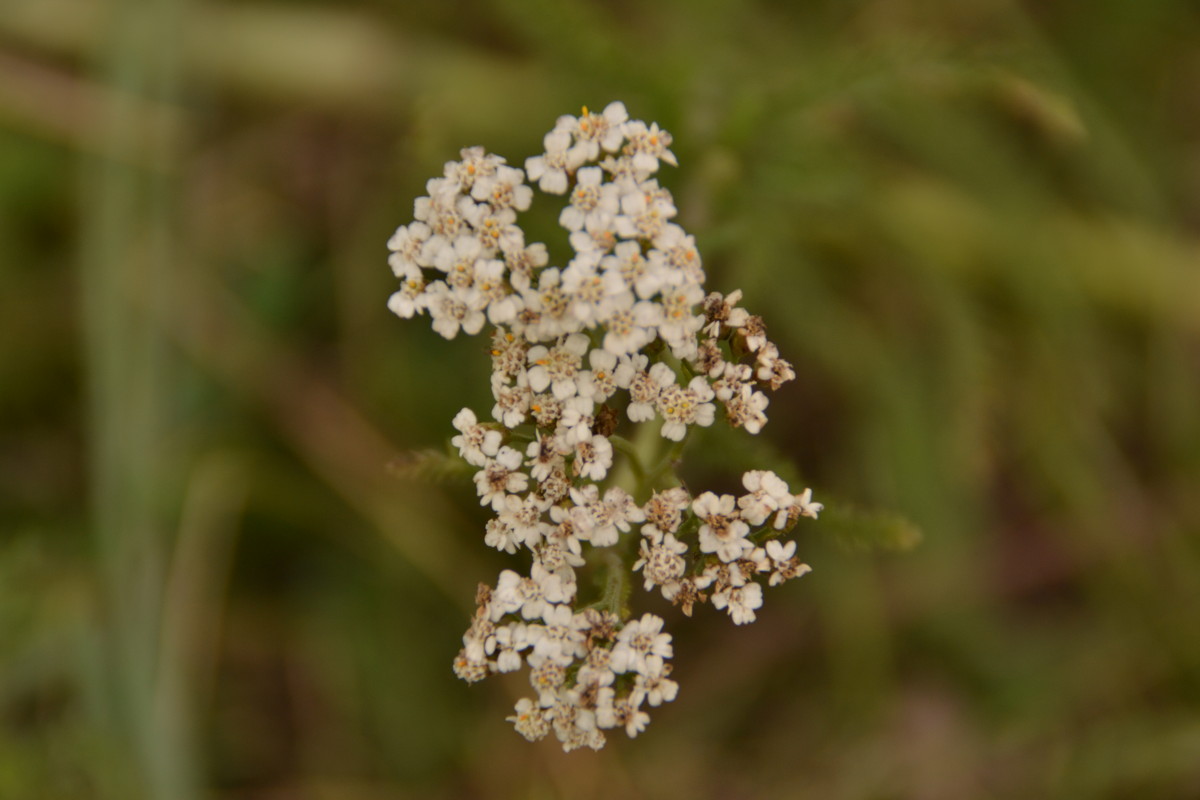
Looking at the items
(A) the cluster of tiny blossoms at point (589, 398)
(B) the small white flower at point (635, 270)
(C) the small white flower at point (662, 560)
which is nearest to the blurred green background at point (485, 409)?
(A) the cluster of tiny blossoms at point (589, 398)

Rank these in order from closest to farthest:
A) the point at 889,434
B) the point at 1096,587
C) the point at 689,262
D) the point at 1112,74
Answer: the point at 689,262 < the point at 889,434 < the point at 1096,587 < the point at 1112,74

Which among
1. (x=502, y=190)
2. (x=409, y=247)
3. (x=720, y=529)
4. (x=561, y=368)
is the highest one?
(x=502, y=190)

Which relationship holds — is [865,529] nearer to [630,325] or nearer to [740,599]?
[740,599]

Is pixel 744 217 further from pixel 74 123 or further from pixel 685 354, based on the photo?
pixel 74 123

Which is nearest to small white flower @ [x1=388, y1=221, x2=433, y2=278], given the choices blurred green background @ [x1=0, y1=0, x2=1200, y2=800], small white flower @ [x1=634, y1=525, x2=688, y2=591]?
small white flower @ [x1=634, y1=525, x2=688, y2=591]

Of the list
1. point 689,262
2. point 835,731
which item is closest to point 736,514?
point 689,262

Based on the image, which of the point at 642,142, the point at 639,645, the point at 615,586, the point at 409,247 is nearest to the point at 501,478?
the point at 615,586
